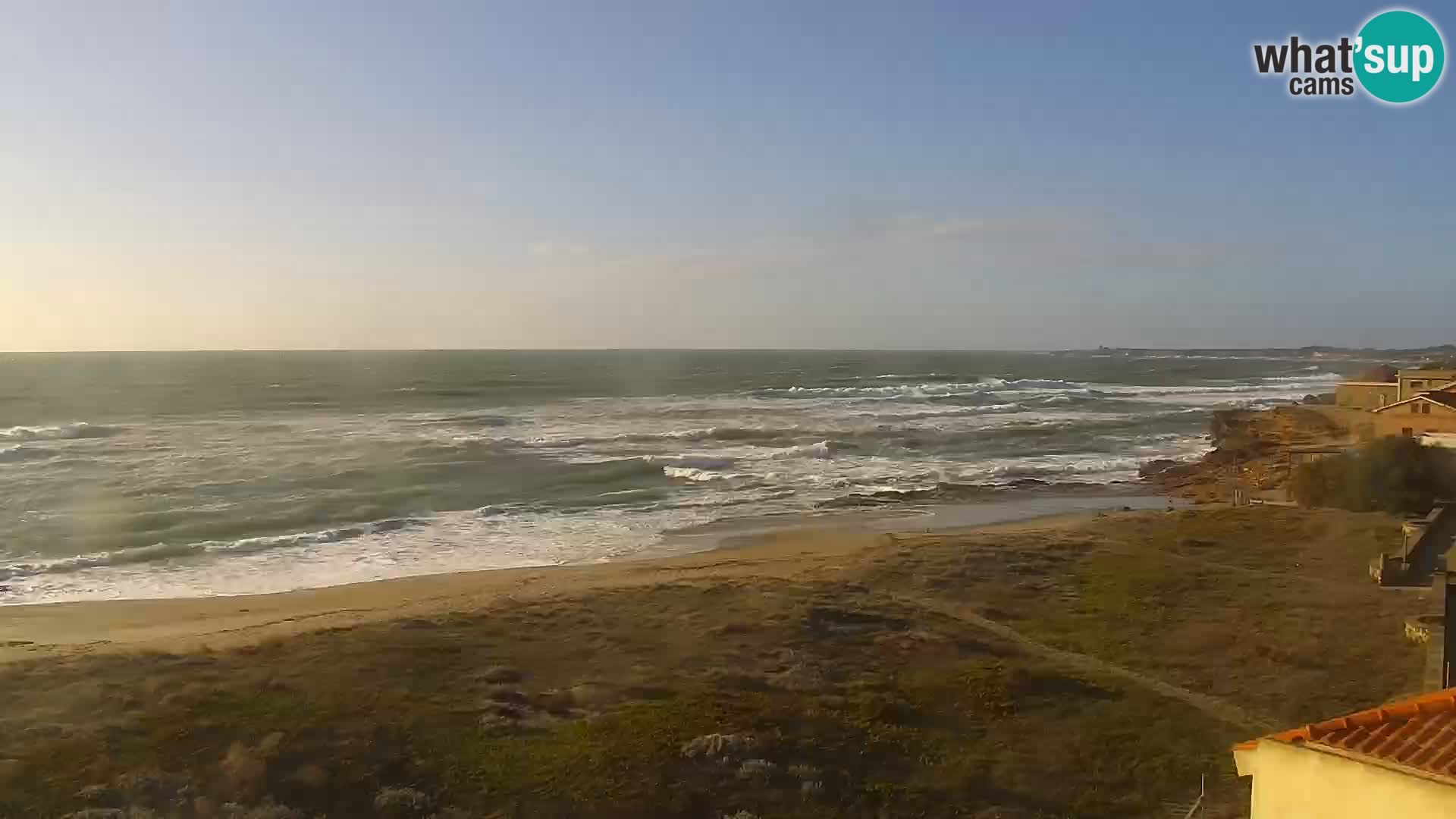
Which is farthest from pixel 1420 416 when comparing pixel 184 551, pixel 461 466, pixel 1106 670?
pixel 184 551

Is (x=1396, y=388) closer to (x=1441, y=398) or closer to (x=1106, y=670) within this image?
(x=1441, y=398)

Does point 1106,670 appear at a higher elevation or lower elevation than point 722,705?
lower

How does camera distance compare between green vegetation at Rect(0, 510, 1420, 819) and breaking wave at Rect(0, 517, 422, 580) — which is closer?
green vegetation at Rect(0, 510, 1420, 819)

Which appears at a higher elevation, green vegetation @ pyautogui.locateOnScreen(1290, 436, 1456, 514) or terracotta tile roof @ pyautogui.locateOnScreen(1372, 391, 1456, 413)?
terracotta tile roof @ pyautogui.locateOnScreen(1372, 391, 1456, 413)

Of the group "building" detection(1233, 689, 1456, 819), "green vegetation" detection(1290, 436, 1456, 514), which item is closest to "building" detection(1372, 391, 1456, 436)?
"green vegetation" detection(1290, 436, 1456, 514)

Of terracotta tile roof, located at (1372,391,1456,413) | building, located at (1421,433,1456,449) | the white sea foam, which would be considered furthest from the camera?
the white sea foam

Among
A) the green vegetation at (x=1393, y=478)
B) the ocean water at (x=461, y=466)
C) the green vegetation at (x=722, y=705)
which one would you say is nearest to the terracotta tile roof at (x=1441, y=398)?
the green vegetation at (x=1393, y=478)

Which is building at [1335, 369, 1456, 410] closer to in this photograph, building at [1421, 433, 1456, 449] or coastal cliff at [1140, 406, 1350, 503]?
coastal cliff at [1140, 406, 1350, 503]
